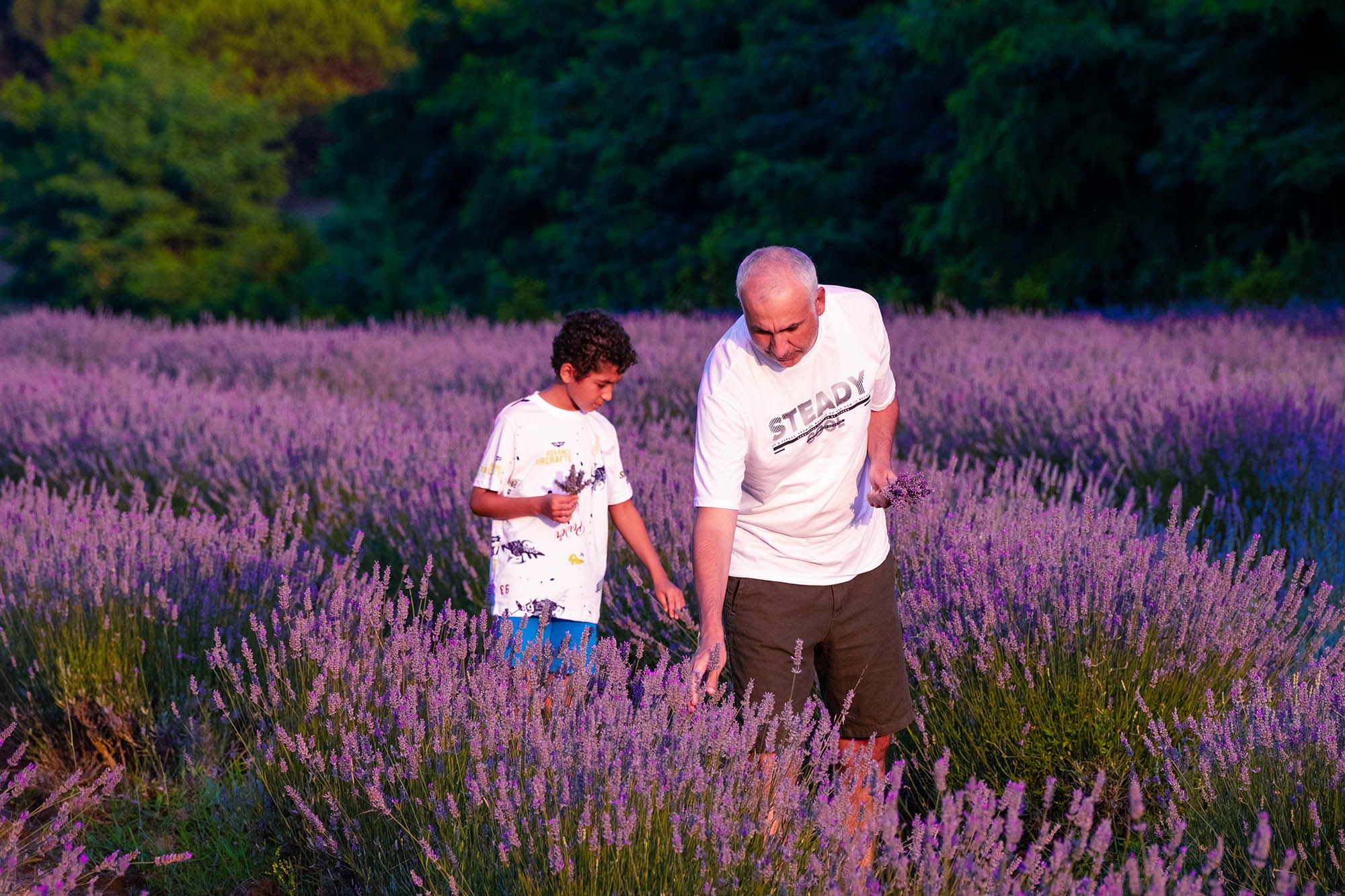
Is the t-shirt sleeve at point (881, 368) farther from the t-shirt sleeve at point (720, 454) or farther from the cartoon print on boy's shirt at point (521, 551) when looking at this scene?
the cartoon print on boy's shirt at point (521, 551)

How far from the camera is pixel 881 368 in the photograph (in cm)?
292

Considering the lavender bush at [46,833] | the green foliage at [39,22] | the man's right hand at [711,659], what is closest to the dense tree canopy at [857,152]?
the man's right hand at [711,659]

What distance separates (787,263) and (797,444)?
1.46 ft

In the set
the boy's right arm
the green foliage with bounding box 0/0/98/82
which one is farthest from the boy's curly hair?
the green foliage with bounding box 0/0/98/82

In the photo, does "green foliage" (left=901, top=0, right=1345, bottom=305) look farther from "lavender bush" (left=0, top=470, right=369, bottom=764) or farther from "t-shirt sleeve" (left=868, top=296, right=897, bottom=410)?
"lavender bush" (left=0, top=470, right=369, bottom=764)

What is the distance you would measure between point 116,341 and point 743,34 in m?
12.8

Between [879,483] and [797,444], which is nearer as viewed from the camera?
[797,444]

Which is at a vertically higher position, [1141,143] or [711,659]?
[1141,143]

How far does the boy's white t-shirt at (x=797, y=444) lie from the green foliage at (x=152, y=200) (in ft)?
94.3

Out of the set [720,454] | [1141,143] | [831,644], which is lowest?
[831,644]

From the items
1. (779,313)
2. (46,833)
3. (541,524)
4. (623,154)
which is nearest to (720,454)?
(779,313)

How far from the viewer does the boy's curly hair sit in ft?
10.7

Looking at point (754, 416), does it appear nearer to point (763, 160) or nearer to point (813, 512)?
point (813, 512)

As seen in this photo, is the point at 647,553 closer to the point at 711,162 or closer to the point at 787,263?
the point at 787,263
